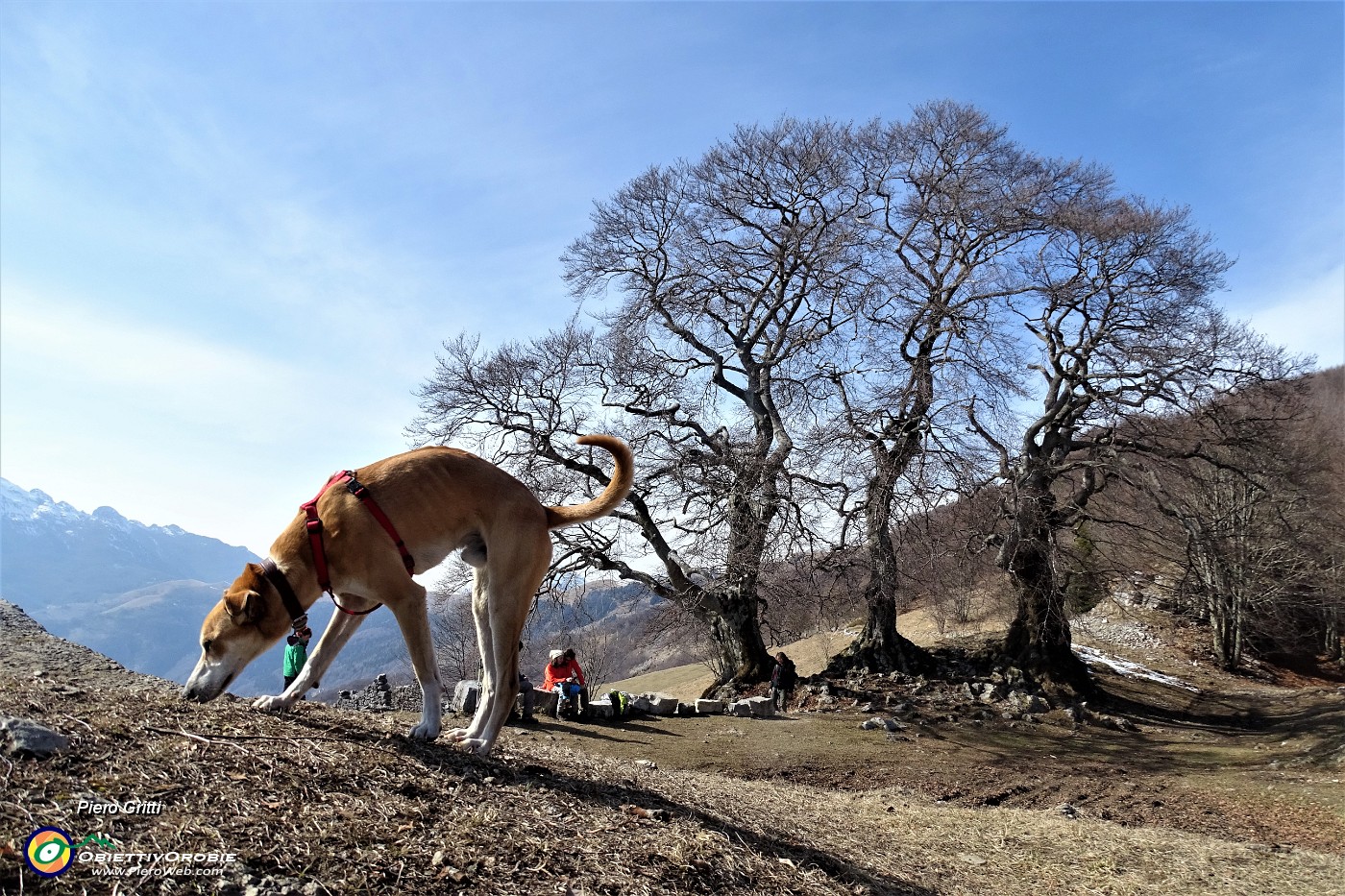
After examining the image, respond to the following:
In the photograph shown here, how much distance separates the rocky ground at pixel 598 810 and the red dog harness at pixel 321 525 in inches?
35.8

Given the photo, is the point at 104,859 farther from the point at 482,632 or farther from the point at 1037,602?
the point at 1037,602

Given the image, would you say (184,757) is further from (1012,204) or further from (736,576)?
(1012,204)

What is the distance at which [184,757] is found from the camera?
3.68 meters

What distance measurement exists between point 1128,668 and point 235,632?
Answer: 27.9 metres

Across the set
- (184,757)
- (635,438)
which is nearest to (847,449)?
(635,438)

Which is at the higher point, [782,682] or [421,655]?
[421,655]

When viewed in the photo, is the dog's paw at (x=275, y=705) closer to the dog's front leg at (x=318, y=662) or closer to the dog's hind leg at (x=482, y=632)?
the dog's front leg at (x=318, y=662)

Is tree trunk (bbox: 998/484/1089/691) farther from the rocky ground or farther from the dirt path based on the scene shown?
the rocky ground

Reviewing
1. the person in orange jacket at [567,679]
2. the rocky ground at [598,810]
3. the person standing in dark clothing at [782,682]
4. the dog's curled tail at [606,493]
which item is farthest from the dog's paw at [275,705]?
the person standing in dark clothing at [782,682]

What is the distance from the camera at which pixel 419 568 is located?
5.27 metres

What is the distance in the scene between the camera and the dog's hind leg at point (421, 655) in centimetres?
495

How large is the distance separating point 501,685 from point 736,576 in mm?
12683

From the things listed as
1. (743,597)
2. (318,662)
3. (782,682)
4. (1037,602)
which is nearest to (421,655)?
(318,662)

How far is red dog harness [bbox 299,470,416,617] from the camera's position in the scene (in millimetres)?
4855
